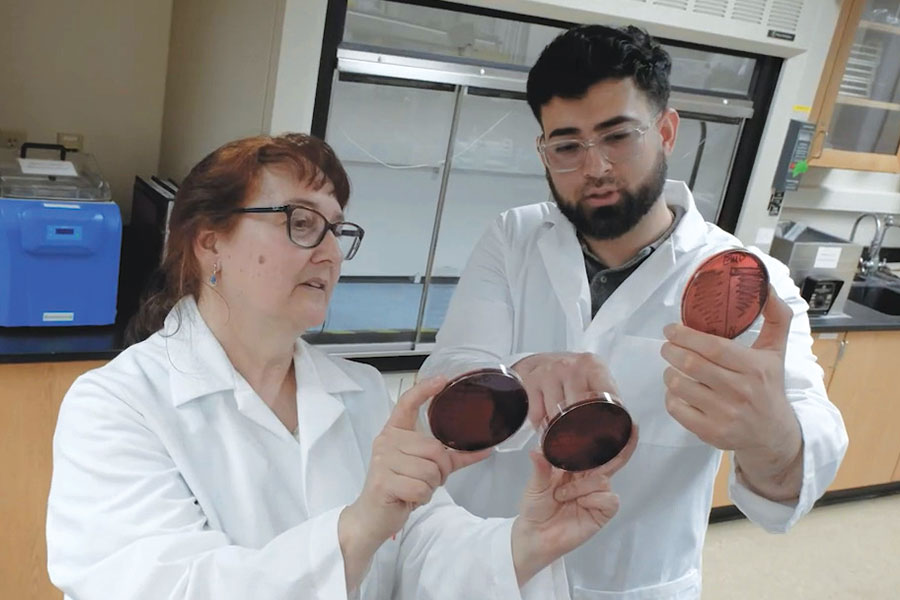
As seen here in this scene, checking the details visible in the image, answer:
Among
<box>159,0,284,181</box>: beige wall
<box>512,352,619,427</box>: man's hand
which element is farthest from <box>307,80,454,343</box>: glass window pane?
<box>512,352,619,427</box>: man's hand

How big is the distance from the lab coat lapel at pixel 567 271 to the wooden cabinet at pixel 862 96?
2192 mm

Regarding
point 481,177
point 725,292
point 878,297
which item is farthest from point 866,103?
point 725,292

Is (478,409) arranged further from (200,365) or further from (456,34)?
(456,34)

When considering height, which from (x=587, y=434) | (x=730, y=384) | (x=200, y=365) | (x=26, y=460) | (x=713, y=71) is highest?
(x=713, y=71)

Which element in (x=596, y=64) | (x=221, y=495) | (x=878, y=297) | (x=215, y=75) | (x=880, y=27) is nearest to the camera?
(x=221, y=495)

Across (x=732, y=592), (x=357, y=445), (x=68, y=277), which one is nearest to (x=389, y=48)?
(x=68, y=277)

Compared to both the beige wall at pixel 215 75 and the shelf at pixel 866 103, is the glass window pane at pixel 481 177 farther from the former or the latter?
the shelf at pixel 866 103

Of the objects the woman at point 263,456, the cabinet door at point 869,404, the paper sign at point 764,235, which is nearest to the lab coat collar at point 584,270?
the woman at point 263,456

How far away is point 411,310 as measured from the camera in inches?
122

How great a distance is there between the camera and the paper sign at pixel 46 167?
2.20 m

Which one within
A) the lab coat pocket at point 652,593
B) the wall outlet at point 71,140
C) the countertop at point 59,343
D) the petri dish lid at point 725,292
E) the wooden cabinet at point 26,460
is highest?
the petri dish lid at point 725,292

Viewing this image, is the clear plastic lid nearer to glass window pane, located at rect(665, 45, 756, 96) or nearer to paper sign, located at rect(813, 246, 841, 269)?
glass window pane, located at rect(665, 45, 756, 96)

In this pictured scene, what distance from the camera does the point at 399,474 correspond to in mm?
966

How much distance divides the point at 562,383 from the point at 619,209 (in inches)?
21.5
